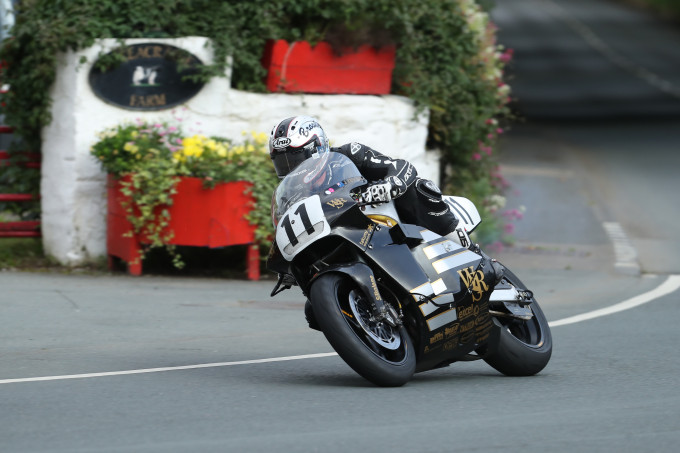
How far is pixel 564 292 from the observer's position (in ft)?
38.3

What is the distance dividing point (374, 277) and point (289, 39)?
6516 mm

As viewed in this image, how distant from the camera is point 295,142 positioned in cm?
675

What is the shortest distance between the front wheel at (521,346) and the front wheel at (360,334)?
788mm

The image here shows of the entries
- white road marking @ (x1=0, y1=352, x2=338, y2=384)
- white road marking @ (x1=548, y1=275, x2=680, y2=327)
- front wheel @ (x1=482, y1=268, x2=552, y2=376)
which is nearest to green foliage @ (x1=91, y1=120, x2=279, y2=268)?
white road marking @ (x1=548, y1=275, x2=680, y2=327)

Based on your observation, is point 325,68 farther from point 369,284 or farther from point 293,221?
point 369,284

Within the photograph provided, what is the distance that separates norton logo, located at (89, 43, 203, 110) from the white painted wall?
7 cm

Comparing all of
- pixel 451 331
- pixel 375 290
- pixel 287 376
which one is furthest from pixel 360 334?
pixel 287 376

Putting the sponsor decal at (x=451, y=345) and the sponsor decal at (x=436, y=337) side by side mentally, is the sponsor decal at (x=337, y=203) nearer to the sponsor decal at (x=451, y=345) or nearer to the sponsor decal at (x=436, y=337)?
the sponsor decal at (x=436, y=337)

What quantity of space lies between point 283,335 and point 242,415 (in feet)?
10.9

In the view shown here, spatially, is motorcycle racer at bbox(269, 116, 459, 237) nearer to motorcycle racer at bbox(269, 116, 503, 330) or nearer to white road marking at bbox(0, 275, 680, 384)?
motorcycle racer at bbox(269, 116, 503, 330)

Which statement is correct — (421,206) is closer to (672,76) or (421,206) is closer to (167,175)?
(167,175)

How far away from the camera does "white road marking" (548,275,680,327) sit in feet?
32.5

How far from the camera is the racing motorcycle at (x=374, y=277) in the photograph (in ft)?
20.8

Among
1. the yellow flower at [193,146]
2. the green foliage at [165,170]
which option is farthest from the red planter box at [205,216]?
the yellow flower at [193,146]
